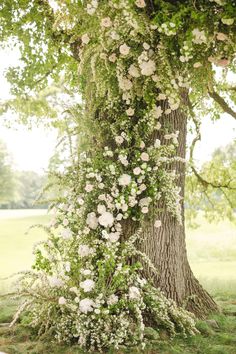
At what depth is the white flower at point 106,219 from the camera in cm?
485

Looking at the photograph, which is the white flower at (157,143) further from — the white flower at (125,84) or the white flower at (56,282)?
the white flower at (56,282)

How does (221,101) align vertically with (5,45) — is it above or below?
below

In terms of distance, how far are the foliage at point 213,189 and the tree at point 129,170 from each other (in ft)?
11.1

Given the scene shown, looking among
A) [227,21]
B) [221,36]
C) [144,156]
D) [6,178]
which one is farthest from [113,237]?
[6,178]

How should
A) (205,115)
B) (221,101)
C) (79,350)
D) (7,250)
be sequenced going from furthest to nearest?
(7,250) < (205,115) < (221,101) < (79,350)

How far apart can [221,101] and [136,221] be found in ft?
11.5

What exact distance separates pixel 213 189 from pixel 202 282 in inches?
87.1

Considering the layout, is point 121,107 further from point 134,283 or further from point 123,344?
point 123,344

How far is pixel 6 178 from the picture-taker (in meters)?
31.1

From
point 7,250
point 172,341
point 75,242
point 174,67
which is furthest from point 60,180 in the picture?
point 7,250

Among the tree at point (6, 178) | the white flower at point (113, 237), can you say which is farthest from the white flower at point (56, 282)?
the tree at point (6, 178)

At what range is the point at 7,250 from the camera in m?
→ 19.0

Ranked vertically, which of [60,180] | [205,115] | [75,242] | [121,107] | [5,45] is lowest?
[75,242]

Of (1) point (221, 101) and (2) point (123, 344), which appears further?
(1) point (221, 101)
